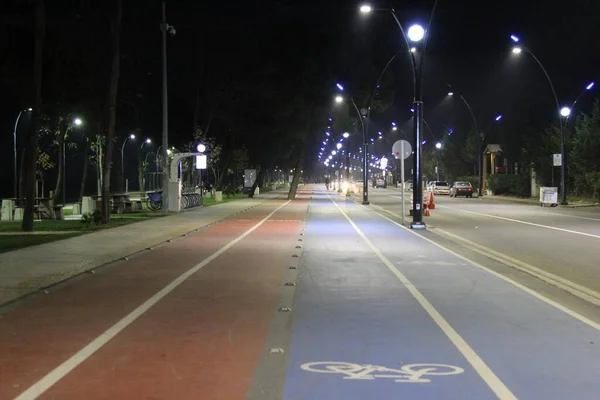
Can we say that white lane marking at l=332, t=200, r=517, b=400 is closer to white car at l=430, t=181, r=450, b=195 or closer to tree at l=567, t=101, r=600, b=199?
tree at l=567, t=101, r=600, b=199

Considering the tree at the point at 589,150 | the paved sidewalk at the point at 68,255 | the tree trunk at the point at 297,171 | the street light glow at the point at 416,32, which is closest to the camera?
the paved sidewalk at the point at 68,255

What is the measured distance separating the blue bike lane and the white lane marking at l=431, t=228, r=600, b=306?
2.94 feet

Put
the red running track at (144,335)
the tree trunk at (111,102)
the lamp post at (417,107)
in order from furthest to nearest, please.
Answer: the tree trunk at (111,102)
the lamp post at (417,107)
the red running track at (144,335)

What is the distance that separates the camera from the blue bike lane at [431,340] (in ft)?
19.2

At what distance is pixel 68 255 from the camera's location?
605 inches

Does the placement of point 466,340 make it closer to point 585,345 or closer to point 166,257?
point 585,345

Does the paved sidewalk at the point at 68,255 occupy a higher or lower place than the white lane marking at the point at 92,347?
higher

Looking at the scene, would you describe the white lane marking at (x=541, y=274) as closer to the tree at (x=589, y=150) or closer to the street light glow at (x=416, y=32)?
the street light glow at (x=416, y=32)

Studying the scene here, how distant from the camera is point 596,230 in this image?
23391 mm

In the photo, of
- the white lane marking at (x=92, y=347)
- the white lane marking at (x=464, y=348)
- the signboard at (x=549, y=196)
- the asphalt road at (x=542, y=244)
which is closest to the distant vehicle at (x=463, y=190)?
the signboard at (x=549, y=196)

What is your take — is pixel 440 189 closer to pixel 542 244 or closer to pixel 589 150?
pixel 589 150

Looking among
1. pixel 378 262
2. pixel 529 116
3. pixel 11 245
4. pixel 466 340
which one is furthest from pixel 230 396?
pixel 529 116

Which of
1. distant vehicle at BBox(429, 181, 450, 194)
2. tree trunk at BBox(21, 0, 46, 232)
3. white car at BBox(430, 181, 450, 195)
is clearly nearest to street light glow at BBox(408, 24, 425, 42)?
tree trunk at BBox(21, 0, 46, 232)

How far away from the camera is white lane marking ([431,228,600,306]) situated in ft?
34.8
